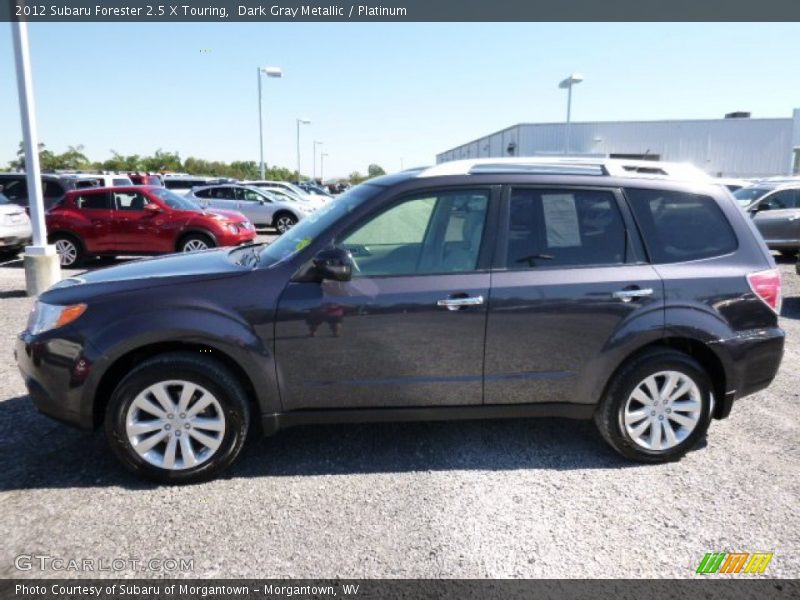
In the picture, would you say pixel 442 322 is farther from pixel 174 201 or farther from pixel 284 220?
pixel 284 220

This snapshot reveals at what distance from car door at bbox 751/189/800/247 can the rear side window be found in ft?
34.9

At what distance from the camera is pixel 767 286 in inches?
137

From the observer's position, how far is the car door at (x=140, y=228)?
1073 centimetres

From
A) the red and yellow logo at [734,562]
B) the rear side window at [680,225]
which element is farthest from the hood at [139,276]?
the red and yellow logo at [734,562]

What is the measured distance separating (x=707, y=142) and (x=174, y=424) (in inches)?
1723

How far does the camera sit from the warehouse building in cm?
3862

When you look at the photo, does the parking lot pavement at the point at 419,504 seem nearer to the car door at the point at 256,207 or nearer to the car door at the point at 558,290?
the car door at the point at 558,290

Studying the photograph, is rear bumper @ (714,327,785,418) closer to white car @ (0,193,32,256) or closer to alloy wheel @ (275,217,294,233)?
white car @ (0,193,32,256)

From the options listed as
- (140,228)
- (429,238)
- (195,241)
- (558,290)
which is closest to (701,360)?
(558,290)

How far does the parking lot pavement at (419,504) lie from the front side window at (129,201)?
763 centimetres

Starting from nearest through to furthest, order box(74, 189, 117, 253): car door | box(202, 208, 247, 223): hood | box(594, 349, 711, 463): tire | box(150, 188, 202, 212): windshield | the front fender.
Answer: the front fender → box(594, 349, 711, 463): tire → box(74, 189, 117, 253): car door → box(150, 188, 202, 212): windshield → box(202, 208, 247, 223): hood

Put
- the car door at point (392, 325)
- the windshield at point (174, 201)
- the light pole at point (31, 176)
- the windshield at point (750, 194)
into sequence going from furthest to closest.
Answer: the windshield at point (750, 194) → the windshield at point (174, 201) → the light pole at point (31, 176) → the car door at point (392, 325)

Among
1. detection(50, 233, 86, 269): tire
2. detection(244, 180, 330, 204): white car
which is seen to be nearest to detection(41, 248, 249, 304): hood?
detection(50, 233, 86, 269): tire

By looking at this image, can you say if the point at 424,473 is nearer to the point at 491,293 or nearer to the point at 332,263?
the point at 491,293
